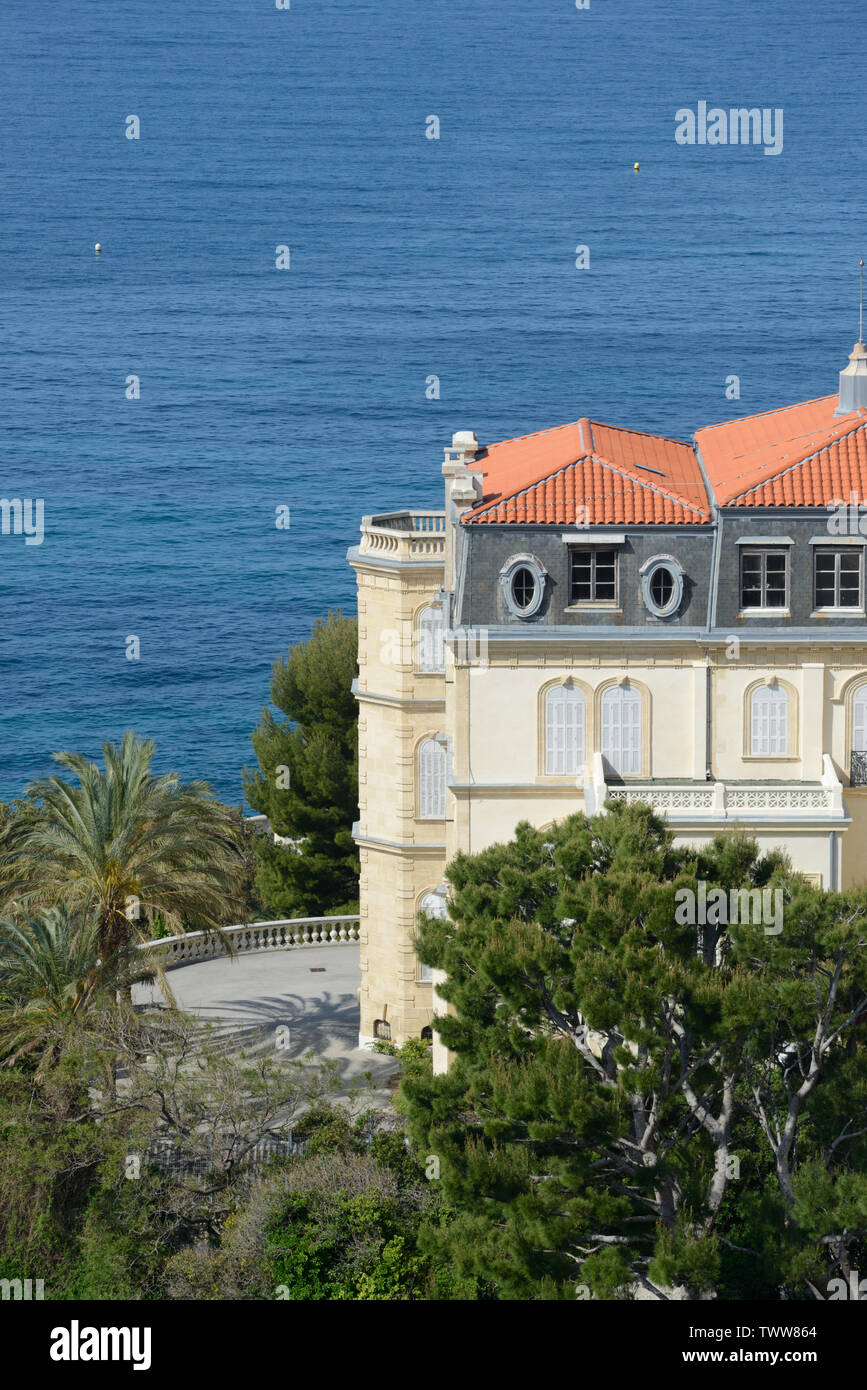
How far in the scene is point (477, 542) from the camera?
51281 mm

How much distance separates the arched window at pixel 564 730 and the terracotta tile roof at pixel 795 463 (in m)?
5.69

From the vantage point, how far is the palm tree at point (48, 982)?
170ft

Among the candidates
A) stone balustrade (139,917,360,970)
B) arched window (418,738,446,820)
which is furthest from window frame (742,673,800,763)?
stone balustrade (139,917,360,970)

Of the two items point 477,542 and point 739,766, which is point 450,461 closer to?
point 477,542

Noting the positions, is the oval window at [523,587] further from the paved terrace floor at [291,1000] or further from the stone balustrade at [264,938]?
the stone balustrade at [264,938]

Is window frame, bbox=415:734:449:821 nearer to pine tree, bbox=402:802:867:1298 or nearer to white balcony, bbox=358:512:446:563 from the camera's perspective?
white balcony, bbox=358:512:446:563

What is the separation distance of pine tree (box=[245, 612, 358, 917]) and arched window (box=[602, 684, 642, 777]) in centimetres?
2151

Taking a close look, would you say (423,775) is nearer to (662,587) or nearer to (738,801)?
(662,587)

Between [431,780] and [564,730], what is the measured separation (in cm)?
785

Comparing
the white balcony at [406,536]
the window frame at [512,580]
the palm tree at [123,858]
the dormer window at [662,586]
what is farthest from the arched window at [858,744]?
the palm tree at [123,858]

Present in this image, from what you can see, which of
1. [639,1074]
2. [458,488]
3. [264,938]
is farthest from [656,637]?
[264,938]

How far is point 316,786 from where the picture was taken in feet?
236

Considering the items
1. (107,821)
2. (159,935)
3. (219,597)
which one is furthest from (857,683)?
(219,597)
